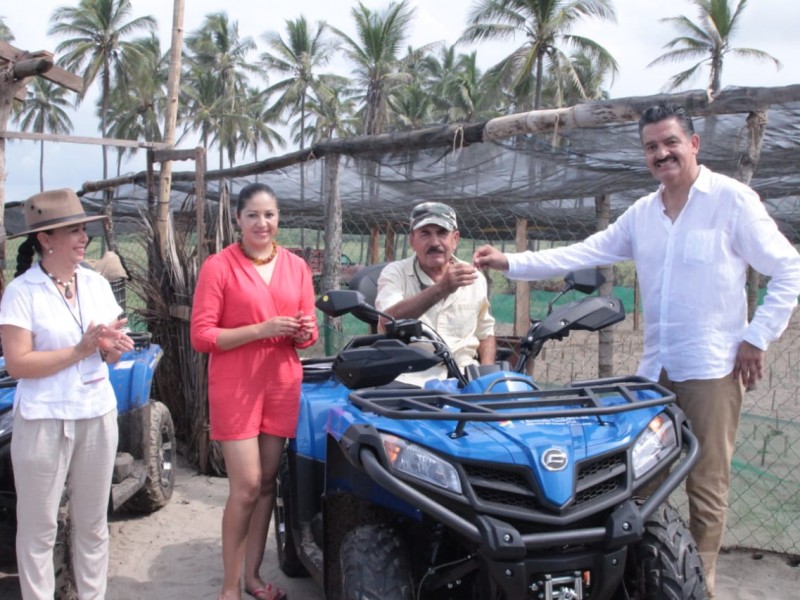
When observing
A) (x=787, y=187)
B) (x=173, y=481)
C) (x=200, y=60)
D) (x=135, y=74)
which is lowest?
(x=173, y=481)

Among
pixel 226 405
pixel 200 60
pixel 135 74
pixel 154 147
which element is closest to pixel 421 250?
pixel 226 405

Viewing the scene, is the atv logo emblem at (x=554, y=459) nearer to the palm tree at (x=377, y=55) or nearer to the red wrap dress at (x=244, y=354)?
the red wrap dress at (x=244, y=354)

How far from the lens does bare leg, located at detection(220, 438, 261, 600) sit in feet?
11.6

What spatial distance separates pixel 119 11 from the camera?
141ft

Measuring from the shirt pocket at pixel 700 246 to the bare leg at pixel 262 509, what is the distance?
193cm

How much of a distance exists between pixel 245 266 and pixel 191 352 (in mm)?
3001

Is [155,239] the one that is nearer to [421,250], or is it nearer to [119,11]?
[421,250]

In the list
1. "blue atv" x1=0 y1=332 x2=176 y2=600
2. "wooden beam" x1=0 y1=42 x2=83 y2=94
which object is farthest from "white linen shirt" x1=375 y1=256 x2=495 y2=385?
"wooden beam" x1=0 y1=42 x2=83 y2=94

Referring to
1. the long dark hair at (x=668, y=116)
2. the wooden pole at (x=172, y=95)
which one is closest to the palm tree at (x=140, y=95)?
the wooden pole at (x=172, y=95)

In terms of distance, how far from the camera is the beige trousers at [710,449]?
10.6 ft

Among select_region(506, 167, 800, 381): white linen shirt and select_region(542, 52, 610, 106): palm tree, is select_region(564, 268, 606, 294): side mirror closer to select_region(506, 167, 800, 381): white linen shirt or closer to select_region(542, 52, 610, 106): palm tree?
select_region(506, 167, 800, 381): white linen shirt

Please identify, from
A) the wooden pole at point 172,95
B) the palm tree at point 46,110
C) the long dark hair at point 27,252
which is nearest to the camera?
the long dark hair at point 27,252

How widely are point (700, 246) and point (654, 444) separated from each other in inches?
39.9

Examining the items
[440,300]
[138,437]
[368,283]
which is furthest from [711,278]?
[138,437]
